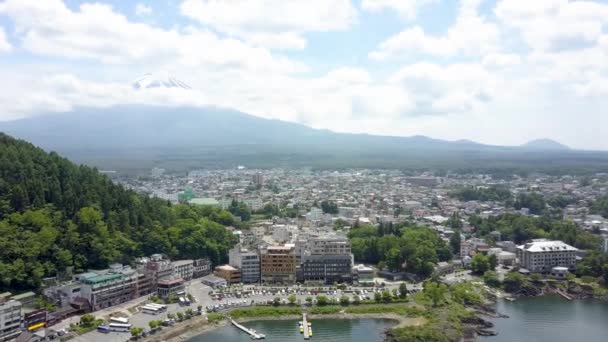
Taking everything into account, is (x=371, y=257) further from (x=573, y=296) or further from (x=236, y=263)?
(x=573, y=296)

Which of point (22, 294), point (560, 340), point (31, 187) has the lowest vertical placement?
point (560, 340)

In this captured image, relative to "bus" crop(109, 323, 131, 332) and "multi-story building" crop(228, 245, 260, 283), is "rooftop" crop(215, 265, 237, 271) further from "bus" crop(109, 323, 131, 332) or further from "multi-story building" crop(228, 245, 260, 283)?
"bus" crop(109, 323, 131, 332)

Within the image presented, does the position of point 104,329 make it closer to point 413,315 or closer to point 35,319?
point 35,319

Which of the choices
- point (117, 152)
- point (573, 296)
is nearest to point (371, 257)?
point (573, 296)

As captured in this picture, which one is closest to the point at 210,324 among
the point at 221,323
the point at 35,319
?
the point at 221,323

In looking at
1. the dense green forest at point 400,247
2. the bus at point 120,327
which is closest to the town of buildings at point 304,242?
the dense green forest at point 400,247

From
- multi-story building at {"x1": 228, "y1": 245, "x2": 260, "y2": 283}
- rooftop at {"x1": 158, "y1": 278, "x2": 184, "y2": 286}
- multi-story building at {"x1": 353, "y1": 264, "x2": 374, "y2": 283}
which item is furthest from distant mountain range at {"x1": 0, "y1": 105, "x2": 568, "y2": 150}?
multi-story building at {"x1": 353, "y1": 264, "x2": 374, "y2": 283}

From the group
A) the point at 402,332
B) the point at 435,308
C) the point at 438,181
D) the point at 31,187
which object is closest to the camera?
the point at 402,332
